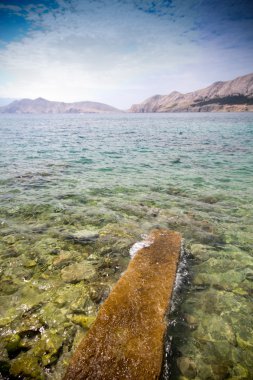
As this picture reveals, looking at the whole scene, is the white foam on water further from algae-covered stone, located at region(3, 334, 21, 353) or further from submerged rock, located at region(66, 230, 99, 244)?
algae-covered stone, located at region(3, 334, 21, 353)

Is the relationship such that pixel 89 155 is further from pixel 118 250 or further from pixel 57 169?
pixel 118 250

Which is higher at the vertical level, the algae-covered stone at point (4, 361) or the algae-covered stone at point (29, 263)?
the algae-covered stone at point (4, 361)

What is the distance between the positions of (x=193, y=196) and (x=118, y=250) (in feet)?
15.8

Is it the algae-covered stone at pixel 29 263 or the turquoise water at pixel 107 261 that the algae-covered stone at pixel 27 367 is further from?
the algae-covered stone at pixel 29 263

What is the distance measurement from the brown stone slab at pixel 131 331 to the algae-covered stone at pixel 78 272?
89 cm

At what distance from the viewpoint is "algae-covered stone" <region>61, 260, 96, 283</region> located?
4.38m

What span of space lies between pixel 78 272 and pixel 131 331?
1.92 meters

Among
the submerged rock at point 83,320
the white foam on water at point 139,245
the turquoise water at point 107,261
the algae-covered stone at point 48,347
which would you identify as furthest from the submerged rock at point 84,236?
the algae-covered stone at point 48,347

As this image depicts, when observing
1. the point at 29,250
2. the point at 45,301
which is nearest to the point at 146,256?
the point at 45,301

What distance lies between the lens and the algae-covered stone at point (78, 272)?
4.38m

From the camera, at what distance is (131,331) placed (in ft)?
9.57

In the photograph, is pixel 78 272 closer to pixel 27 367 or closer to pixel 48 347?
pixel 48 347

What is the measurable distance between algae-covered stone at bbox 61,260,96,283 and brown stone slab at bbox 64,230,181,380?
2.91ft

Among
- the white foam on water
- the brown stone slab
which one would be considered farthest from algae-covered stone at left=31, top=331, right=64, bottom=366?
the white foam on water
